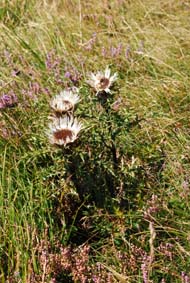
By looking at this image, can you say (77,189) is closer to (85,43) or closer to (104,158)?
(104,158)

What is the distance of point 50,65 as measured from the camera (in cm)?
319

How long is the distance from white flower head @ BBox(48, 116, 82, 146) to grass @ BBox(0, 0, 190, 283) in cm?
4

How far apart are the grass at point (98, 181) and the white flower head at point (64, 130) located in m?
0.04

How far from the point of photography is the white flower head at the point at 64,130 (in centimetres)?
216

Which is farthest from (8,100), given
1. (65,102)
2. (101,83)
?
(101,83)

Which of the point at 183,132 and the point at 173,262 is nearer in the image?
the point at 173,262

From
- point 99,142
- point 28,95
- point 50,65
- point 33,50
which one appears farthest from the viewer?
point 33,50

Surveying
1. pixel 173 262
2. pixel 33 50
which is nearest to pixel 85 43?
pixel 33 50

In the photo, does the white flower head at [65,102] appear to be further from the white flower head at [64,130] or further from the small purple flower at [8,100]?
the small purple flower at [8,100]

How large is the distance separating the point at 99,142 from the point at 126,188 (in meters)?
0.24

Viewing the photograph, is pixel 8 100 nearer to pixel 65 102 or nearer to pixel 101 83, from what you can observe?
pixel 65 102

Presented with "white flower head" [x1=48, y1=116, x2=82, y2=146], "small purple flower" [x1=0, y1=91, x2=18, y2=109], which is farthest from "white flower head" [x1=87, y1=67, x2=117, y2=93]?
"small purple flower" [x1=0, y1=91, x2=18, y2=109]

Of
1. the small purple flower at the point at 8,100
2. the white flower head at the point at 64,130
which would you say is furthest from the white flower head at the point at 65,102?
the small purple flower at the point at 8,100

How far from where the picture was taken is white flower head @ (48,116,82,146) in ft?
7.09
